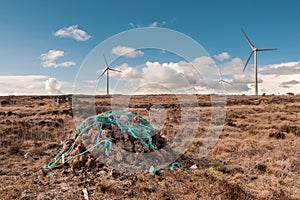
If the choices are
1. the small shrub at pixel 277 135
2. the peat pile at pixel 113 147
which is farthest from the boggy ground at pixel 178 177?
the small shrub at pixel 277 135

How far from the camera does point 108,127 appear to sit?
9070mm

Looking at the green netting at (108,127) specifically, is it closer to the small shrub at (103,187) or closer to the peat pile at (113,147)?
the peat pile at (113,147)

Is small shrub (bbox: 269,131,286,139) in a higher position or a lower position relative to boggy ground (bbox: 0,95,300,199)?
higher

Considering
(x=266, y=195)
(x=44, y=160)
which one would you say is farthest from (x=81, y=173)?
(x=266, y=195)

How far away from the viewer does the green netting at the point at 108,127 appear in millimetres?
8156

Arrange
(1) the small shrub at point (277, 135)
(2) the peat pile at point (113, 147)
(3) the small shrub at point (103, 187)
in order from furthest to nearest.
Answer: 1. (1) the small shrub at point (277, 135)
2. (2) the peat pile at point (113, 147)
3. (3) the small shrub at point (103, 187)

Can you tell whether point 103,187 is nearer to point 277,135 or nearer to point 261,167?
point 261,167

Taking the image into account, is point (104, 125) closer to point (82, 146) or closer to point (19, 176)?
point (82, 146)

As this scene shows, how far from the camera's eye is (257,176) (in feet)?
23.6

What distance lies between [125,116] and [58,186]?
428 cm

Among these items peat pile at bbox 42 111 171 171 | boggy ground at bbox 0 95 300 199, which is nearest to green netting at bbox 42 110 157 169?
peat pile at bbox 42 111 171 171

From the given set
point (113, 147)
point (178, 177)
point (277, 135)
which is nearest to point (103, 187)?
point (113, 147)

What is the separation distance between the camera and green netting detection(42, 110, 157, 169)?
26.8ft

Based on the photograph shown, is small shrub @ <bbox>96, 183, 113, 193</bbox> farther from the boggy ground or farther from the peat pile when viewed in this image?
the peat pile
